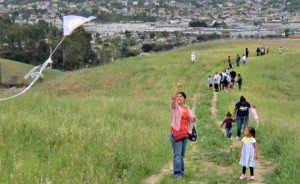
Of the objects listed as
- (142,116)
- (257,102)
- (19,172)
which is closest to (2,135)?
(19,172)

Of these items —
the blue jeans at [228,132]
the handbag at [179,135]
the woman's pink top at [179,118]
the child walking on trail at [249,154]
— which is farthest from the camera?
the blue jeans at [228,132]

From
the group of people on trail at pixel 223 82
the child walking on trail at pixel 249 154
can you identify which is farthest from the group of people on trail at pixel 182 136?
the group of people on trail at pixel 223 82

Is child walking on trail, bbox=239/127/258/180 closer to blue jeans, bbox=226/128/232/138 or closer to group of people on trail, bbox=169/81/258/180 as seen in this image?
group of people on trail, bbox=169/81/258/180

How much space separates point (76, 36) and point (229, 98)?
5959cm

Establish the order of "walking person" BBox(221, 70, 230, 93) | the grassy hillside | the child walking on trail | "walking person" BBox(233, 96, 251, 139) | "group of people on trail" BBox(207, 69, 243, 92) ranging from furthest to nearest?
"walking person" BBox(221, 70, 230, 93) → "group of people on trail" BBox(207, 69, 243, 92) → "walking person" BBox(233, 96, 251, 139) → the child walking on trail → the grassy hillside

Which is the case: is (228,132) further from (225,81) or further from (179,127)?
(225,81)

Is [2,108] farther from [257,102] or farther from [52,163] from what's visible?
[257,102]

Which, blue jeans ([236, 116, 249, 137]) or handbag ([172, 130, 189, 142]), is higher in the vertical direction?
handbag ([172, 130, 189, 142])

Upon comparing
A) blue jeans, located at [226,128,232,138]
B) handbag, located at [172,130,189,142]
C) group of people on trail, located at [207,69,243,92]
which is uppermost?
handbag, located at [172,130,189,142]

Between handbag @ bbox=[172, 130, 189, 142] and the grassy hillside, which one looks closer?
the grassy hillside

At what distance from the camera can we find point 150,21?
186500mm

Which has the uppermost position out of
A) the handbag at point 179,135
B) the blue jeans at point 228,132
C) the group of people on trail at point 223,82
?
the handbag at point 179,135

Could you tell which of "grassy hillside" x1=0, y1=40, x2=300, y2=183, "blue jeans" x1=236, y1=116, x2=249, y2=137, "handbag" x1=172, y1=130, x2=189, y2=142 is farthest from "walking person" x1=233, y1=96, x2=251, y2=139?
"handbag" x1=172, y1=130, x2=189, y2=142

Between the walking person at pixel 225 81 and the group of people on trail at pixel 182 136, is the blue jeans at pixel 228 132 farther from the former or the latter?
the walking person at pixel 225 81
